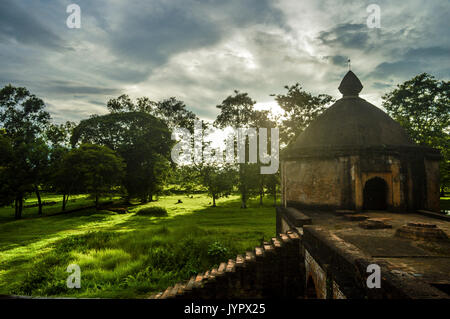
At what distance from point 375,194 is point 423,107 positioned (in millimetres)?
19650

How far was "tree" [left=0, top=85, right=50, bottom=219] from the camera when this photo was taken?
19781 mm

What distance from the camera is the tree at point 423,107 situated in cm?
2244

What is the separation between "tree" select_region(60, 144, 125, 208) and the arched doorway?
812 inches

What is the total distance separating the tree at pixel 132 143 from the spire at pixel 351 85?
20.4 metres

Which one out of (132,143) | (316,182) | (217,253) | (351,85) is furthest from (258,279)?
(132,143)

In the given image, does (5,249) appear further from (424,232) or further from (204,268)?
(424,232)

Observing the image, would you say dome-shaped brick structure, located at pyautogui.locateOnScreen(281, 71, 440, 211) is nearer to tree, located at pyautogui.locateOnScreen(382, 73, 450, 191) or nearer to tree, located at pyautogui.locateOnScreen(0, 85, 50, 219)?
tree, located at pyautogui.locateOnScreen(382, 73, 450, 191)

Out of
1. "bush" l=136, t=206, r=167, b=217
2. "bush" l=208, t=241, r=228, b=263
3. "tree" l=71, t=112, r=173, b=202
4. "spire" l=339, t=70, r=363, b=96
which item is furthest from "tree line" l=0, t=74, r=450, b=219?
"bush" l=208, t=241, r=228, b=263

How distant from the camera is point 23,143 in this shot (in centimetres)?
2059

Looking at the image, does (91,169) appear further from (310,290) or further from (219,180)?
(310,290)

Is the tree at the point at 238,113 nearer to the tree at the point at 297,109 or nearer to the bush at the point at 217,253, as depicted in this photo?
the tree at the point at 297,109

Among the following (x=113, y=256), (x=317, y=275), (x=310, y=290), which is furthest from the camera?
(x=113, y=256)

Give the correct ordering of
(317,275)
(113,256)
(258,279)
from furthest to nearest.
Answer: (113,256) < (258,279) < (317,275)
